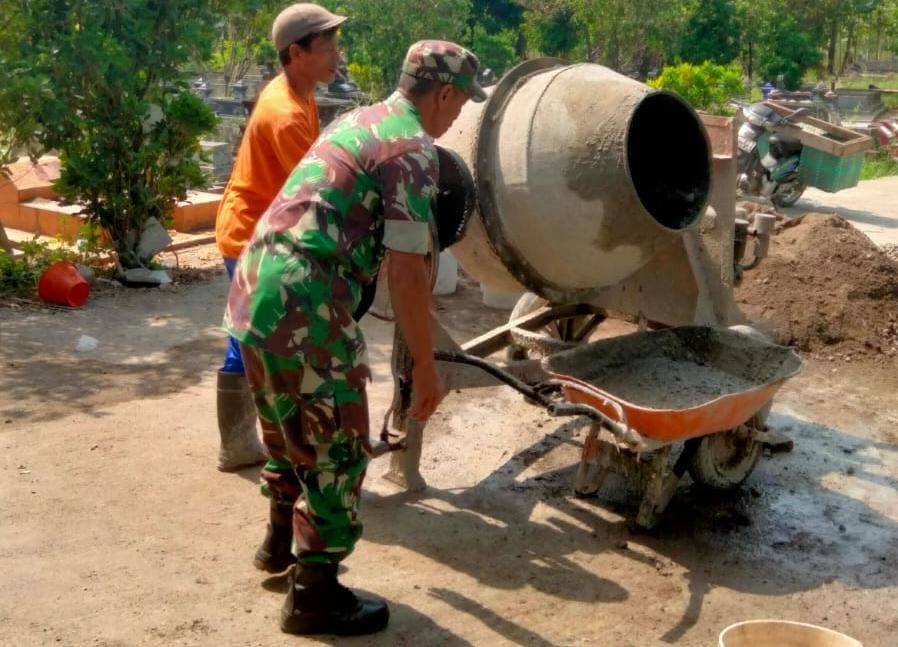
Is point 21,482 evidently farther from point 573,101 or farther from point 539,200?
point 573,101

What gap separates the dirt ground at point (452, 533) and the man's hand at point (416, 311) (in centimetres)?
83

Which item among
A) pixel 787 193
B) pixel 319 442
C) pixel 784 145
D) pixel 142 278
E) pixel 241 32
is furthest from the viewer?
pixel 241 32

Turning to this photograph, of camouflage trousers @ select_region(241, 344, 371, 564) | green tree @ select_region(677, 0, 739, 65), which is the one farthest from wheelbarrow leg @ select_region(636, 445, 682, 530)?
green tree @ select_region(677, 0, 739, 65)

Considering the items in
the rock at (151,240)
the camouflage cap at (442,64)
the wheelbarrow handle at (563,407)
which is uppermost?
the camouflage cap at (442,64)

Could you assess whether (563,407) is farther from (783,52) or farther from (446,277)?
(783,52)

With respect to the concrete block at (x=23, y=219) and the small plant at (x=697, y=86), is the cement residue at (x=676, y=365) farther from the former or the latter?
the small plant at (x=697, y=86)

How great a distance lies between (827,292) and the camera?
24.1 ft

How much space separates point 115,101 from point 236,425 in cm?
403

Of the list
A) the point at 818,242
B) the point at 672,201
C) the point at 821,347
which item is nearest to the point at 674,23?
the point at 818,242

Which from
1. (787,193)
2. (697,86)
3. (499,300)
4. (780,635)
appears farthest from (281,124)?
(787,193)

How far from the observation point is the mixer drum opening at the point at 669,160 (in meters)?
4.45

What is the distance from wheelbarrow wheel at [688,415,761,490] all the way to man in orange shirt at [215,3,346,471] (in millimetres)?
1907

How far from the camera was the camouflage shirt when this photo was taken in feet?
10.0

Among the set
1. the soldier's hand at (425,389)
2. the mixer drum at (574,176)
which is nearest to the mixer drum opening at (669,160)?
the mixer drum at (574,176)
